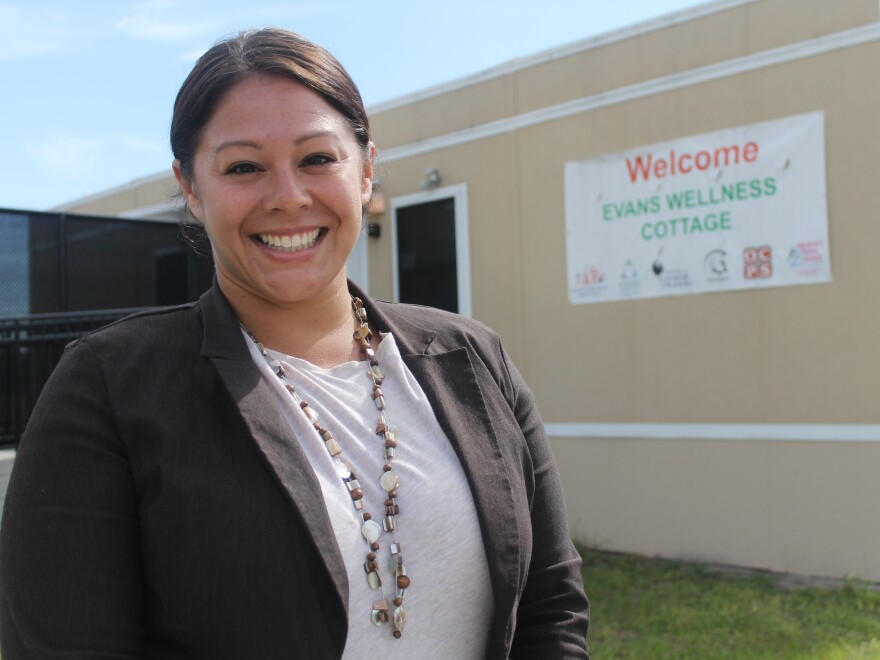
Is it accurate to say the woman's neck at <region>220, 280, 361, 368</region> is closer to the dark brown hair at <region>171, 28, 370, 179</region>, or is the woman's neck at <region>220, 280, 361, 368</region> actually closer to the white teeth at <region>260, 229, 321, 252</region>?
the white teeth at <region>260, 229, 321, 252</region>

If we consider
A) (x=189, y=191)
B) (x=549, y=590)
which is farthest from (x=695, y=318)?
(x=189, y=191)

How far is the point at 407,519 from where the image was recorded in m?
1.51

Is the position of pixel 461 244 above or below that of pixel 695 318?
above

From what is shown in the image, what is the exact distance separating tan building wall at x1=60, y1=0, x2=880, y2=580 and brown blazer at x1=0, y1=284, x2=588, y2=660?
533 centimetres

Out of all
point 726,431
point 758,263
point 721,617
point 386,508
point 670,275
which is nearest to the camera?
point 386,508

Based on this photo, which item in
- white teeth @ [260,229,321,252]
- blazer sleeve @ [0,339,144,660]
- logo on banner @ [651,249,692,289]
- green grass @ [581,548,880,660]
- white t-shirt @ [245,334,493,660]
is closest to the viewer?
blazer sleeve @ [0,339,144,660]

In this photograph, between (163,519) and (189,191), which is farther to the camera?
(189,191)

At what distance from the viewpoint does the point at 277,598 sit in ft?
4.31

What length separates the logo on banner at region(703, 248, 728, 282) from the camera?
6.36 meters

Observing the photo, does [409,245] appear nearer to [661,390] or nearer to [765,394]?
[661,390]

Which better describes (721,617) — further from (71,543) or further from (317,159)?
(71,543)

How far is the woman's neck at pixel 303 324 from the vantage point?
1613 millimetres

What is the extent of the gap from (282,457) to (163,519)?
7.6 inches

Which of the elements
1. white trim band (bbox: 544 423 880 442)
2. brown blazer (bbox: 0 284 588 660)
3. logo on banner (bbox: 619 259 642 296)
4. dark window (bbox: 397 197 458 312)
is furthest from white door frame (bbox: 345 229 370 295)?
brown blazer (bbox: 0 284 588 660)
